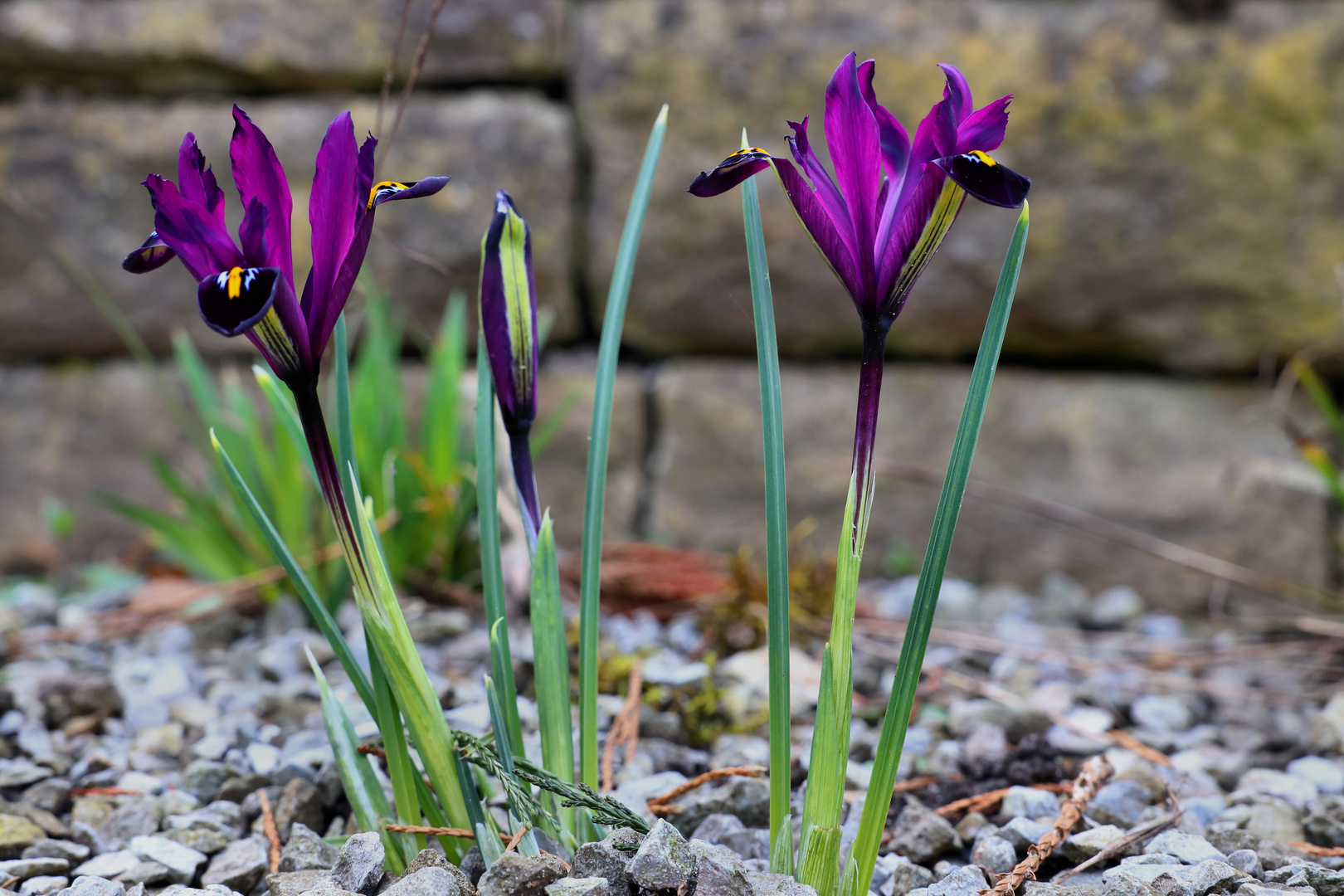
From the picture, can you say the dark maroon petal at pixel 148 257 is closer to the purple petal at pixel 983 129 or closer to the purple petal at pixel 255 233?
the purple petal at pixel 255 233

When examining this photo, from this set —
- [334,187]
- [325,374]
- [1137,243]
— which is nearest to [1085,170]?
[1137,243]

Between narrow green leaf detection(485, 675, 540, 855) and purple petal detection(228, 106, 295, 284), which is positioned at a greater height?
purple petal detection(228, 106, 295, 284)

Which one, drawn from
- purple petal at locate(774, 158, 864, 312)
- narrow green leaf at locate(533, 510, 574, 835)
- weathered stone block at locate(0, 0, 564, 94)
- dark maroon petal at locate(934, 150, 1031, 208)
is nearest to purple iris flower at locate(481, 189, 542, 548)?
narrow green leaf at locate(533, 510, 574, 835)

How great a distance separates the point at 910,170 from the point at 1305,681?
56.8 inches

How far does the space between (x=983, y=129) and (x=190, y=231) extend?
1.86 ft

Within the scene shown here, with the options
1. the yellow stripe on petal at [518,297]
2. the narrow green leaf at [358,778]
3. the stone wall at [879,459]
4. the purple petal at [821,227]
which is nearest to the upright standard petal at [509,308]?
the yellow stripe on petal at [518,297]

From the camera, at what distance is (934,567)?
30.3 inches

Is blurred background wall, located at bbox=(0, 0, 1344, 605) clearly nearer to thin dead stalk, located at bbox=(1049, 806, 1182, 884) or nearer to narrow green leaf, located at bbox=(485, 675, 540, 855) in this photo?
thin dead stalk, located at bbox=(1049, 806, 1182, 884)

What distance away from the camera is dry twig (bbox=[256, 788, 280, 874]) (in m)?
0.93

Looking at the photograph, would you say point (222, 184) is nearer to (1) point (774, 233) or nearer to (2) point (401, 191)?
(1) point (774, 233)

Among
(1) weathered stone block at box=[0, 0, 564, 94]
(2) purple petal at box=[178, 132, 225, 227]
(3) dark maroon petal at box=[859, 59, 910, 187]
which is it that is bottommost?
(2) purple petal at box=[178, 132, 225, 227]

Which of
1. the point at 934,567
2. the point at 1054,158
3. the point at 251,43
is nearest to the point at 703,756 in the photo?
the point at 934,567

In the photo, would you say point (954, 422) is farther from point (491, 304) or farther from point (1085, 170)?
point (491, 304)

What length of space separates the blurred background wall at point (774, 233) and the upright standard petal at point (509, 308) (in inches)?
58.1
